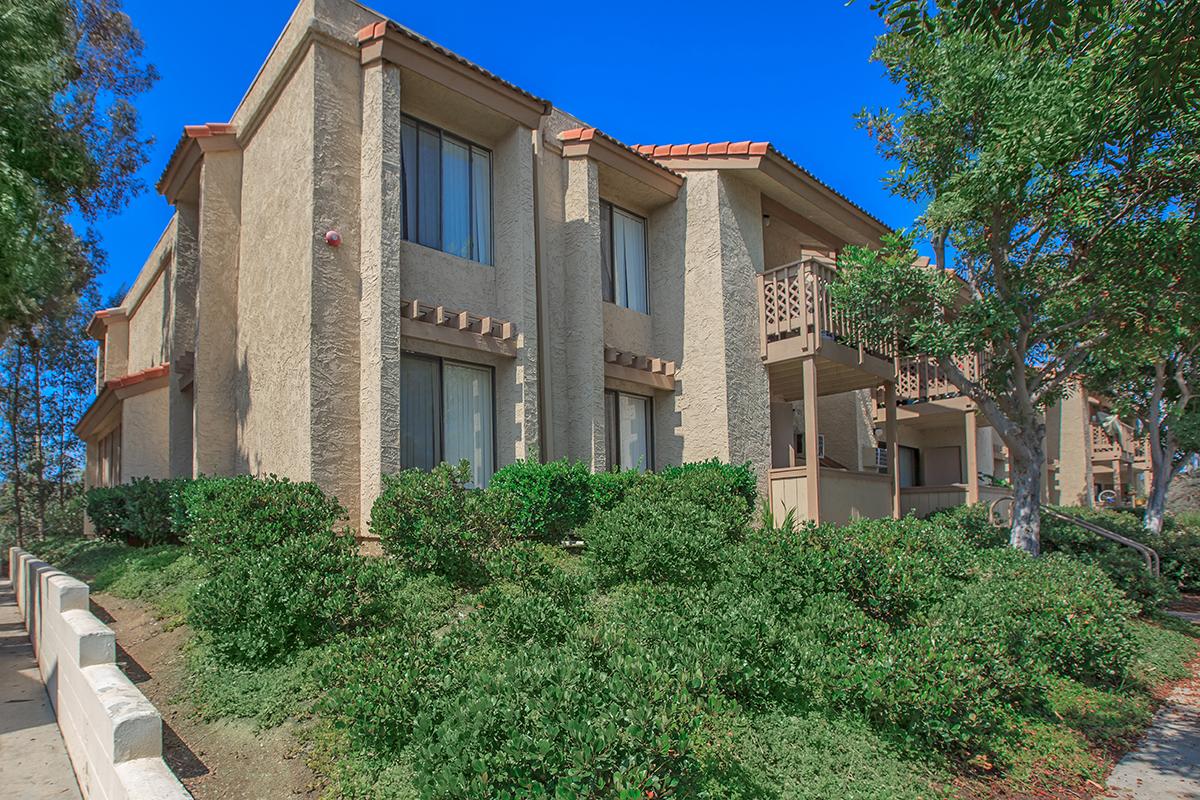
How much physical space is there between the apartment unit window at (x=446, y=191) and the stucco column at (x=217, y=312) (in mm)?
3462

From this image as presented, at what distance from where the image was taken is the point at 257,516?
7.69 meters

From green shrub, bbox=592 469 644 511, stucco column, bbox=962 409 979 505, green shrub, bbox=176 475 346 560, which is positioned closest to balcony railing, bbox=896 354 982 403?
stucco column, bbox=962 409 979 505

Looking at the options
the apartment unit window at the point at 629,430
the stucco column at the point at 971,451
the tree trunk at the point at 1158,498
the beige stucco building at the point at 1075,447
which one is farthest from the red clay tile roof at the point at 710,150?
the beige stucco building at the point at 1075,447

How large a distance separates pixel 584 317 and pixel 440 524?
5.19 meters

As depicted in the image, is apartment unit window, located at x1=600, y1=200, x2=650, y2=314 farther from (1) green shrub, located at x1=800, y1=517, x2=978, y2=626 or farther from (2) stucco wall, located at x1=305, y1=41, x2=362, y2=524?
(1) green shrub, located at x1=800, y1=517, x2=978, y2=626

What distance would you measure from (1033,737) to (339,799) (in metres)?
5.40

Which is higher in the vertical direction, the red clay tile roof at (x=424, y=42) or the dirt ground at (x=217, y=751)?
the red clay tile roof at (x=424, y=42)

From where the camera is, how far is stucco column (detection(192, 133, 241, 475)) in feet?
39.7

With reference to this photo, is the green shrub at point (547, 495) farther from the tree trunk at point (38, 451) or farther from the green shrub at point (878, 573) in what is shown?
the tree trunk at point (38, 451)

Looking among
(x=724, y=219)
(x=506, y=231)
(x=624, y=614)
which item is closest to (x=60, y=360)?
(x=506, y=231)

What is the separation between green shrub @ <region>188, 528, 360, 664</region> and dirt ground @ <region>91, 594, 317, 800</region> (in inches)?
18.3

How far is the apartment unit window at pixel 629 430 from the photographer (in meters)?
13.5

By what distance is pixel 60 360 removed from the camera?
24.7 m

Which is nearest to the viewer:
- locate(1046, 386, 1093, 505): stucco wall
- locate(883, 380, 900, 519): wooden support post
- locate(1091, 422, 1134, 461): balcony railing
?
locate(883, 380, 900, 519): wooden support post
